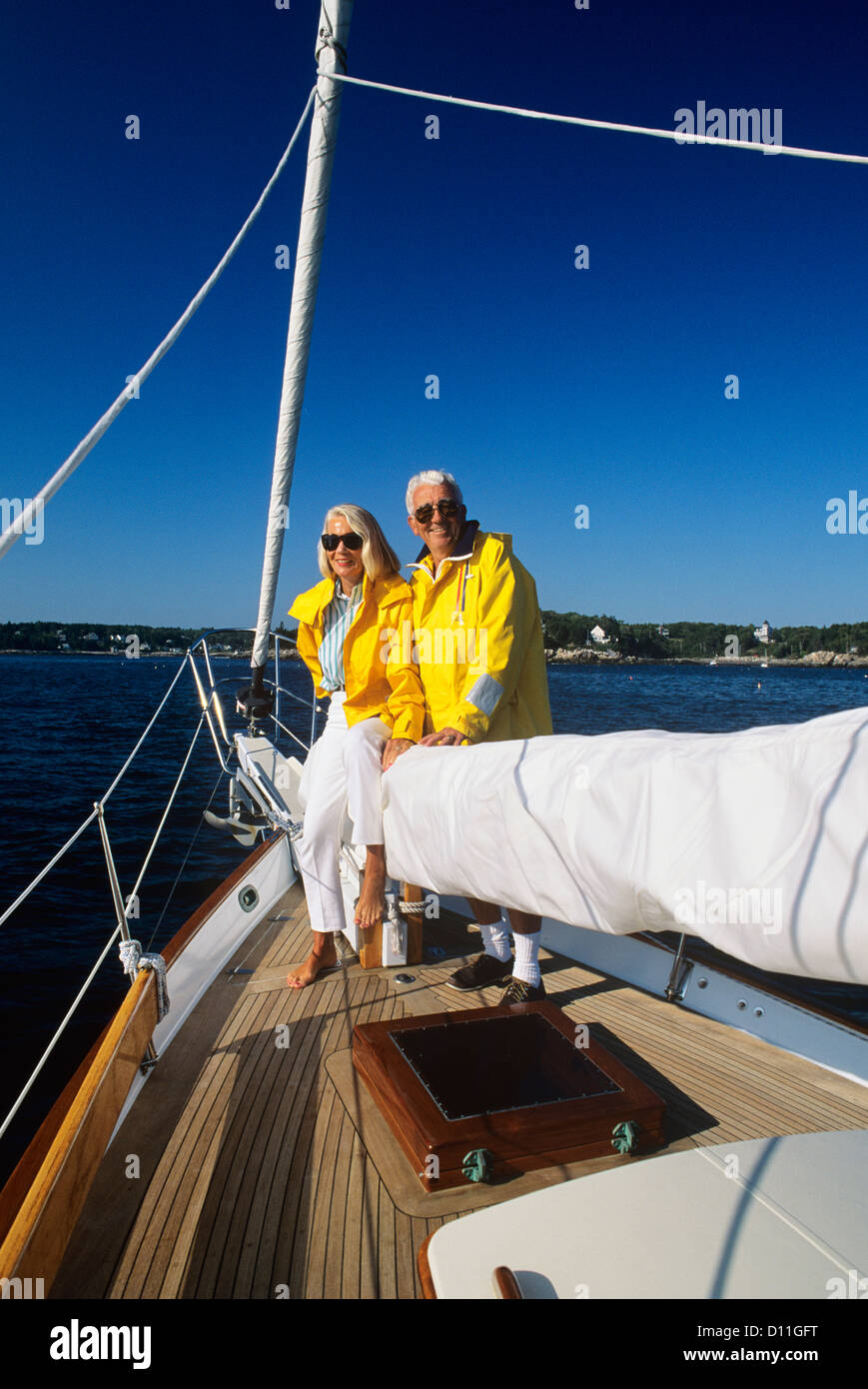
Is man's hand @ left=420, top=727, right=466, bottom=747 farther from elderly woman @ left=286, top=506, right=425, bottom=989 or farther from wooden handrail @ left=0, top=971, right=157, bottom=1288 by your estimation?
wooden handrail @ left=0, top=971, right=157, bottom=1288

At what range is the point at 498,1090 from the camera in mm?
2283

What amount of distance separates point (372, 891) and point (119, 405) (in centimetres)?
163

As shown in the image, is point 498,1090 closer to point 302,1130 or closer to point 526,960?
point 302,1130

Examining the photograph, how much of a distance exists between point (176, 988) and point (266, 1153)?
2.98 feet

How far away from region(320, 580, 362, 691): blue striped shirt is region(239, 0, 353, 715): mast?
1.03 meters

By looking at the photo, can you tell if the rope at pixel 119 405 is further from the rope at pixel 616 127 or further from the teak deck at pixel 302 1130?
the teak deck at pixel 302 1130

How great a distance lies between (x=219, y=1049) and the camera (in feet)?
9.29

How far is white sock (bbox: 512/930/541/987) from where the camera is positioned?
2971 millimetres

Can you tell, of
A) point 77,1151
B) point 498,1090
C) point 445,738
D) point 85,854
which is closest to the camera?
point 77,1151

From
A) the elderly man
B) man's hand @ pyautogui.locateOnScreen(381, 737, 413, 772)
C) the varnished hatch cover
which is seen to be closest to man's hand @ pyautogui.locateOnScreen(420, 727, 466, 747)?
the elderly man

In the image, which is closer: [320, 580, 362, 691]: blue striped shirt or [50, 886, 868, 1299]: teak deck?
[50, 886, 868, 1299]: teak deck

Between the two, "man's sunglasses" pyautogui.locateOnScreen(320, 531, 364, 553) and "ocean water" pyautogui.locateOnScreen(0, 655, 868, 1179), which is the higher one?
"man's sunglasses" pyautogui.locateOnScreen(320, 531, 364, 553)

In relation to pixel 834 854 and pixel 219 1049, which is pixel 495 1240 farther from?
pixel 219 1049

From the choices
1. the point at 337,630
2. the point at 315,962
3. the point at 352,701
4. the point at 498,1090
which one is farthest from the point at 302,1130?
the point at 337,630
